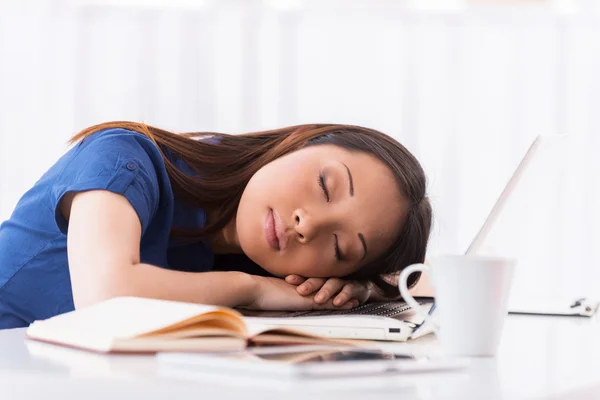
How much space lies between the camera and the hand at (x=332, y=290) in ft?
4.22

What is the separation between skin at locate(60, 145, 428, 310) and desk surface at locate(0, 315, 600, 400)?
0.38 meters

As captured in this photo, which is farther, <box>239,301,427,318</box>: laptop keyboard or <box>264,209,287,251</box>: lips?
<box>264,209,287,251</box>: lips

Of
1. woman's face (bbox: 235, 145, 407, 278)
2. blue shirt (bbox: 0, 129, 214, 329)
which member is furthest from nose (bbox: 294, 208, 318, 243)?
blue shirt (bbox: 0, 129, 214, 329)

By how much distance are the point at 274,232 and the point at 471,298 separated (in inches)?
23.8

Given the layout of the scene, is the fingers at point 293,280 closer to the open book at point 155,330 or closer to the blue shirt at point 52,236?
the blue shirt at point 52,236

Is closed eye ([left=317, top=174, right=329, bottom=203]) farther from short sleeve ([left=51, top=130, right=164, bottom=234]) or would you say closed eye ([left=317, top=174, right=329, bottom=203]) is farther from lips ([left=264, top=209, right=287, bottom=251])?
short sleeve ([left=51, top=130, right=164, bottom=234])

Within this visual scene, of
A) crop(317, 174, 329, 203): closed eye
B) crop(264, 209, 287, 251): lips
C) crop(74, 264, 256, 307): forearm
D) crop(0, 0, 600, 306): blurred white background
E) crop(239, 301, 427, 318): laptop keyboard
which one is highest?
crop(0, 0, 600, 306): blurred white background

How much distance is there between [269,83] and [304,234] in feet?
7.53

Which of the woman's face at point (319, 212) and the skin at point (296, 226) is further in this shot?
the woman's face at point (319, 212)

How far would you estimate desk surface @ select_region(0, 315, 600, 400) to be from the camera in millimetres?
508

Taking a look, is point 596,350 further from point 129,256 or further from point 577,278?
point 577,278

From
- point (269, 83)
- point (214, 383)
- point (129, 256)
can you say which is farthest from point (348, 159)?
point (269, 83)

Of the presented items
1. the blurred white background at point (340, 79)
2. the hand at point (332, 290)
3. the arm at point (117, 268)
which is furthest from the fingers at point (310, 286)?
the blurred white background at point (340, 79)

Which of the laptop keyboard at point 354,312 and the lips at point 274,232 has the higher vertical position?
the lips at point 274,232
